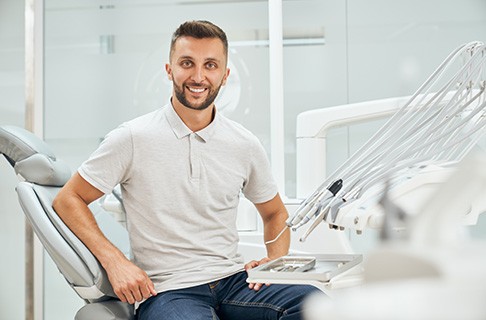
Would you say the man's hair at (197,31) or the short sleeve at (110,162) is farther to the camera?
the man's hair at (197,31)

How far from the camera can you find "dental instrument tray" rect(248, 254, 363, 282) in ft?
3.63

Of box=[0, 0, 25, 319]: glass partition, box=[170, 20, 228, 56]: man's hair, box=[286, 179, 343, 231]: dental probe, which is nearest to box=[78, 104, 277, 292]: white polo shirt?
box=[170, 20, 228, 56]: man's hair

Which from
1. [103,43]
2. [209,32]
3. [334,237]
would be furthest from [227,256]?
[103,43]

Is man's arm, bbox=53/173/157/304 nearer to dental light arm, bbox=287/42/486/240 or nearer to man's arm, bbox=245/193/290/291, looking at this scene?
man's arm, bbox=245/193/290/291

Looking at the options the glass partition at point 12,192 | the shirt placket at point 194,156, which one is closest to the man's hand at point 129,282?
the shirt placket at point 194,156

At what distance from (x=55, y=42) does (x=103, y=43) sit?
27 centimetres

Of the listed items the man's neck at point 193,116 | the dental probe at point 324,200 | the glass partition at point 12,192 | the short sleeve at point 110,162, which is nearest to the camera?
the dental probe at point 324,200

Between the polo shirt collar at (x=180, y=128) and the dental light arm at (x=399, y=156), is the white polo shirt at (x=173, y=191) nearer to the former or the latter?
the polo shirt collar at (x=180, y=128)

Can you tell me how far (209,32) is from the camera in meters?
1.94

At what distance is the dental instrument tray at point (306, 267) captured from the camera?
1106 mm

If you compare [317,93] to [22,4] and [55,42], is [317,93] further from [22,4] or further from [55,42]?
[22,4]

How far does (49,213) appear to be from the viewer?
1.75 metres

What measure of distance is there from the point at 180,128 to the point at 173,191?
187mm

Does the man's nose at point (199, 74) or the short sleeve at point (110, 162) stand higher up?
the man's nose at point (199, 74)
